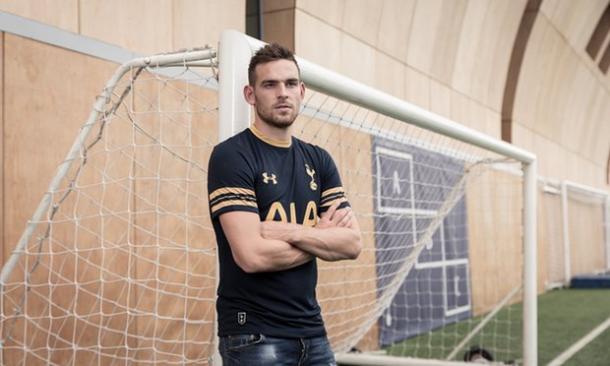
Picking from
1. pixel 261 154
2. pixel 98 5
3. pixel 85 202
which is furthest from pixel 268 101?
pixel 98 5

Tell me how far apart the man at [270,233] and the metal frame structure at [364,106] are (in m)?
0.23

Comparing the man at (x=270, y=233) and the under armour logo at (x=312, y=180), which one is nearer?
the man at (x=270, y=233)

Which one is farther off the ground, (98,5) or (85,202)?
(98,5)

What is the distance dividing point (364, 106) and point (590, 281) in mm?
12523

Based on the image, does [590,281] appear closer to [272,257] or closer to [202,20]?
[202,20]

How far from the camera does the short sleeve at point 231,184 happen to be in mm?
2258

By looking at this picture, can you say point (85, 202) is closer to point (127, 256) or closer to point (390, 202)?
point (127, 256)

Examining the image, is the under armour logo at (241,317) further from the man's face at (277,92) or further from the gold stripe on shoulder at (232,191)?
the man's face at (277,92)

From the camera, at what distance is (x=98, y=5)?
4.34 meters

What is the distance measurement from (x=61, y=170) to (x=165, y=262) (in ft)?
4.86

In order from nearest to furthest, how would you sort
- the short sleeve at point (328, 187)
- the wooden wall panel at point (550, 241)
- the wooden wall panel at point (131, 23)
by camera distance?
1. the short sleeve at point (328, 187)
2. the wooden wall panel at point (131, 23)
3. the wooden wall panel at point (550, 241)

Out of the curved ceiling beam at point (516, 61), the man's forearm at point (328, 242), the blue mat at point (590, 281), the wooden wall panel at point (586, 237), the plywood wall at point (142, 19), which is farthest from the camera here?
the wooden wall panel at point (586, 237)

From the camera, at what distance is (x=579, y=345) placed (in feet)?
24.0

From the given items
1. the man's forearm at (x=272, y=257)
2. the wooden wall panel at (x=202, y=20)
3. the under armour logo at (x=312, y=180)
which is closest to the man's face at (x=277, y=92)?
the under armour logo at (x=312, y=180)
